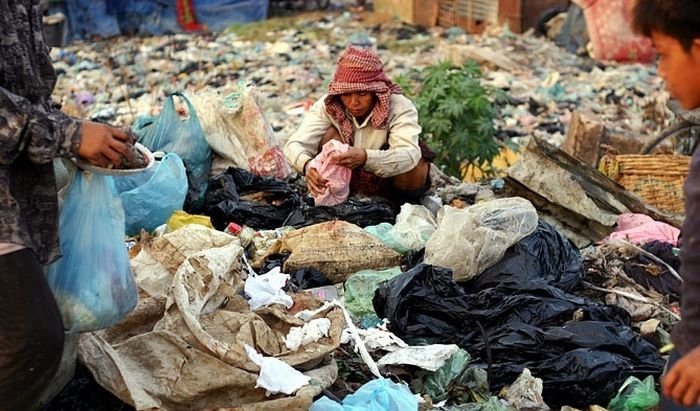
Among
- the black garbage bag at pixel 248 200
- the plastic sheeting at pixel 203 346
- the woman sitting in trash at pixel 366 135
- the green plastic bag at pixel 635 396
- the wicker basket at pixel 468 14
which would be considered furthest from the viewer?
the wicker basket at pixel 468 14

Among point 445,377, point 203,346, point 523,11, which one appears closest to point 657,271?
point 445,377

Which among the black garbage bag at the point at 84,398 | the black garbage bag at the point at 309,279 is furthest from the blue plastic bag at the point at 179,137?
the black garbage bag at the point at 84,398

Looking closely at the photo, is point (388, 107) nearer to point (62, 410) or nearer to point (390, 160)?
point (390, 160)

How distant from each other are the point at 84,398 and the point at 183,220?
1789 millimetres

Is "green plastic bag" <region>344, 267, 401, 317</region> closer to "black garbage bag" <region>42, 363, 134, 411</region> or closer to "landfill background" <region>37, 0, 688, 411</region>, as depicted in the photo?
"landfill background" <region>37, 0, 688, 411</region>

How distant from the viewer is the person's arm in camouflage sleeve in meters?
2.45

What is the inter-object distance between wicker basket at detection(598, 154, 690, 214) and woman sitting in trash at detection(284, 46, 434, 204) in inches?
52.3

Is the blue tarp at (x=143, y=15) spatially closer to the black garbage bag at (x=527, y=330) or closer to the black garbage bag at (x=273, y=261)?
the black garbage bag at (x=273, y=261)

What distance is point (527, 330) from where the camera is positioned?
12.5 feet

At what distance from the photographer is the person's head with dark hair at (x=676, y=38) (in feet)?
6.48

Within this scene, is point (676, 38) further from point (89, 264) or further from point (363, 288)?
point (363, 288)

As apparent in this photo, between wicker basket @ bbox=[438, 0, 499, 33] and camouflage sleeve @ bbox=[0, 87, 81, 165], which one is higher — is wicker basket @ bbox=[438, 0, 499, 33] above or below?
below

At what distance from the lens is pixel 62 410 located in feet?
10.2

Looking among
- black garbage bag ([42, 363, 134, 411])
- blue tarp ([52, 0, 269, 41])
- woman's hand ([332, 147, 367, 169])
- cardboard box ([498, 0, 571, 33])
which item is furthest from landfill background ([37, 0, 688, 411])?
blue tarp ([52, 0, 269, 41])
